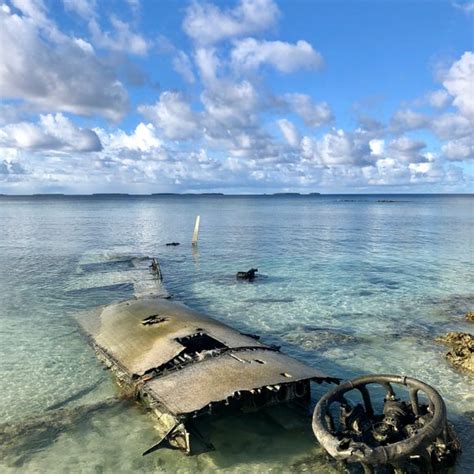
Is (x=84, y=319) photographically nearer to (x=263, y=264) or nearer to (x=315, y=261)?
(x=263, y=264)

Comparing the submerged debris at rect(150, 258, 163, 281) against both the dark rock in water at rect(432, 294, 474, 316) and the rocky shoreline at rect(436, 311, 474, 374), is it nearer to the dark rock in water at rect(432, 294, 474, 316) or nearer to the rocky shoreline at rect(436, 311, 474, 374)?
the dark rock in water at rect(432, 294, 474, 316)

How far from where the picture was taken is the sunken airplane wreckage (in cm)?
991

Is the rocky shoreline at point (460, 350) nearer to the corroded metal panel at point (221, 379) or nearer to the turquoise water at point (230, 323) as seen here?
the turquoise water at point (230, 323)

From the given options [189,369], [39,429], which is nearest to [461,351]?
[189,369]

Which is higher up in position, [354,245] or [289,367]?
[289,367]

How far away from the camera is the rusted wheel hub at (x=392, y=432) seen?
9.13m

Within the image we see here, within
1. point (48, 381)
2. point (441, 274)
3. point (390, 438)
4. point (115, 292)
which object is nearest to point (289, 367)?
point (390, 438)

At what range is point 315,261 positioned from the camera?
46344 mm

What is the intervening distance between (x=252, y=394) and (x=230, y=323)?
1239cm

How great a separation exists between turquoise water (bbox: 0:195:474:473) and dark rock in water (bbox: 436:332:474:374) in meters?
0.56

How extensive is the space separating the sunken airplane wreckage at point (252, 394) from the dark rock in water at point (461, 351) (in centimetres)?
331

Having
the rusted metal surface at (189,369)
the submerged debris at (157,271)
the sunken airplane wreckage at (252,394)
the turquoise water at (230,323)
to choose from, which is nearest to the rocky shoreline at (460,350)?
the turquoise water at (230,323)

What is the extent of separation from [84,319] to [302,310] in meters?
13.2

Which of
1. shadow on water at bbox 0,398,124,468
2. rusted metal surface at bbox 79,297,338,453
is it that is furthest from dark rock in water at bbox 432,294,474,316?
shadow on water at bbox 0,398,124,468
